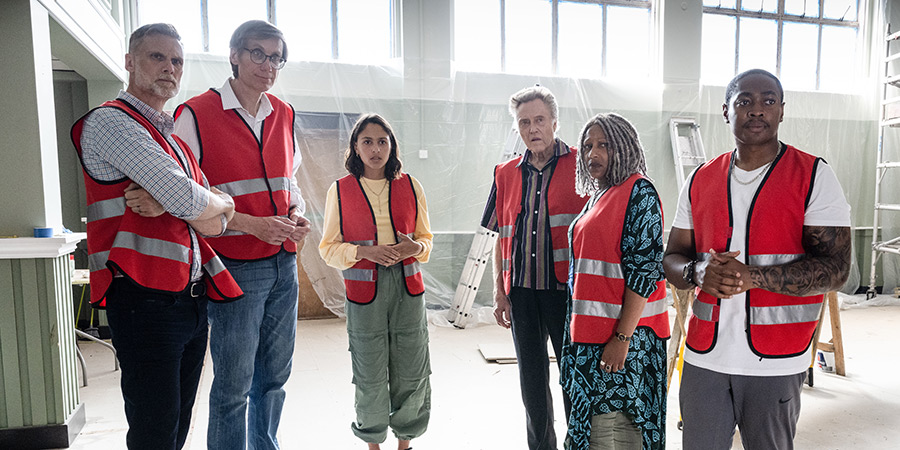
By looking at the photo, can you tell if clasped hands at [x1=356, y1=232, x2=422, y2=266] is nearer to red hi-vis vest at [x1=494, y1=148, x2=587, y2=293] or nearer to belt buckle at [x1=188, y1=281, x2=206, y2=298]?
red hi-vis vest at [x1=494, y1=148, x2=587, y2=293]

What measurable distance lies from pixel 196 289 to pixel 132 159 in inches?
14.5

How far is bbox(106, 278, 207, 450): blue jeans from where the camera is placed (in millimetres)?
1270

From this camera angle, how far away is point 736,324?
53.0 inches

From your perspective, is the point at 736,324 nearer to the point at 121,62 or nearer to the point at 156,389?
the point at 156,389

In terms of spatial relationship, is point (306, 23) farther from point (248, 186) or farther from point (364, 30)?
point (248, 186)

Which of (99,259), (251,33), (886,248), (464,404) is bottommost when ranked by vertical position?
(464,404)

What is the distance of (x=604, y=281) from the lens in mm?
1516

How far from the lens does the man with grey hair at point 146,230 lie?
4.06 ft

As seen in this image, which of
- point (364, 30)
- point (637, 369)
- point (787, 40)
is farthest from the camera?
point (787, 40)

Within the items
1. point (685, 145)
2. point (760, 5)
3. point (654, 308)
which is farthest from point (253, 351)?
point (760, 5)

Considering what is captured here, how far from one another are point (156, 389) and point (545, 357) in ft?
4.28

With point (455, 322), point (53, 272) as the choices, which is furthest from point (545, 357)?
point (455, 322)

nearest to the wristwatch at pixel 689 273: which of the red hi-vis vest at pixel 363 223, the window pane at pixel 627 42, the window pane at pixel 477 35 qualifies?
the red hi-vis vest at pixel 363 223

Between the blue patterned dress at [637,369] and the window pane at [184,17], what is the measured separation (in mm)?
4776
